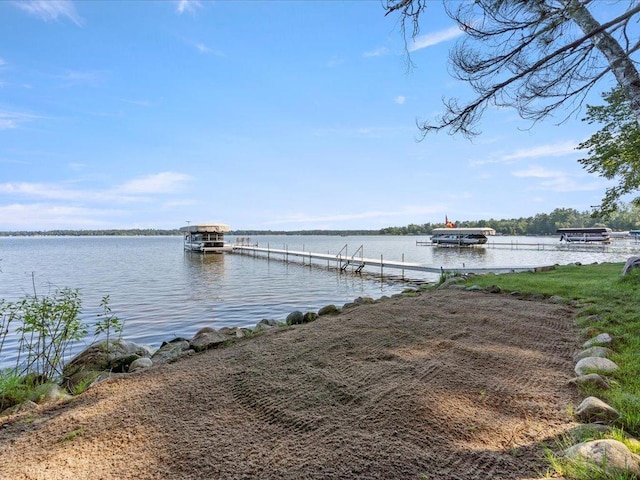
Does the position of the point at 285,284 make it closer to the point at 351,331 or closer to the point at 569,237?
the point at 351,331

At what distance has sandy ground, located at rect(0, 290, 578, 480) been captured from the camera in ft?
7.76

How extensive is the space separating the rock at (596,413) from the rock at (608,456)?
0.76 metres

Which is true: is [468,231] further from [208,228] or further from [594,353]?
[594,353]

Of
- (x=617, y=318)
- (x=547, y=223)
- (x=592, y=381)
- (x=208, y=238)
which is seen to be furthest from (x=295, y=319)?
(x=547, y=223)

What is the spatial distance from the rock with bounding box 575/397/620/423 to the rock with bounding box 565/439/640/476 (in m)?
0.76

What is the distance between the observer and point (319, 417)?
2.97 m

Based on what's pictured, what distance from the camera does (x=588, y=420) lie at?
287cm

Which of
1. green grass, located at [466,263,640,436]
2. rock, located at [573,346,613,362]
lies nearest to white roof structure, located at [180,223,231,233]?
green grass, located at [466,263,640,436]

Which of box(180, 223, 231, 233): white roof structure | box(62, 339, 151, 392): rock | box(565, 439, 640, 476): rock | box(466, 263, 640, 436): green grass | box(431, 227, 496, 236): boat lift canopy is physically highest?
box(180, 223, 231, 233): white roof structure

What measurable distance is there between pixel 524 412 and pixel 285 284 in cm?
1838

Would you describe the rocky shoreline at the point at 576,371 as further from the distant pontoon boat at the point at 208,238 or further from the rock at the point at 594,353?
the distant pontoon boat at the point at 208,238

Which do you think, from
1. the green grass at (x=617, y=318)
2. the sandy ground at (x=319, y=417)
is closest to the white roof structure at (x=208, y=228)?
the green grass at (x=617, y=318)

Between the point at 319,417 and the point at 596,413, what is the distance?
219cm

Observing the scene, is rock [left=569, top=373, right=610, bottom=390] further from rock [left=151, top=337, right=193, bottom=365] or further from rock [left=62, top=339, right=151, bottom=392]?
rock [left=62, top=339, right=151, bottom=392]
